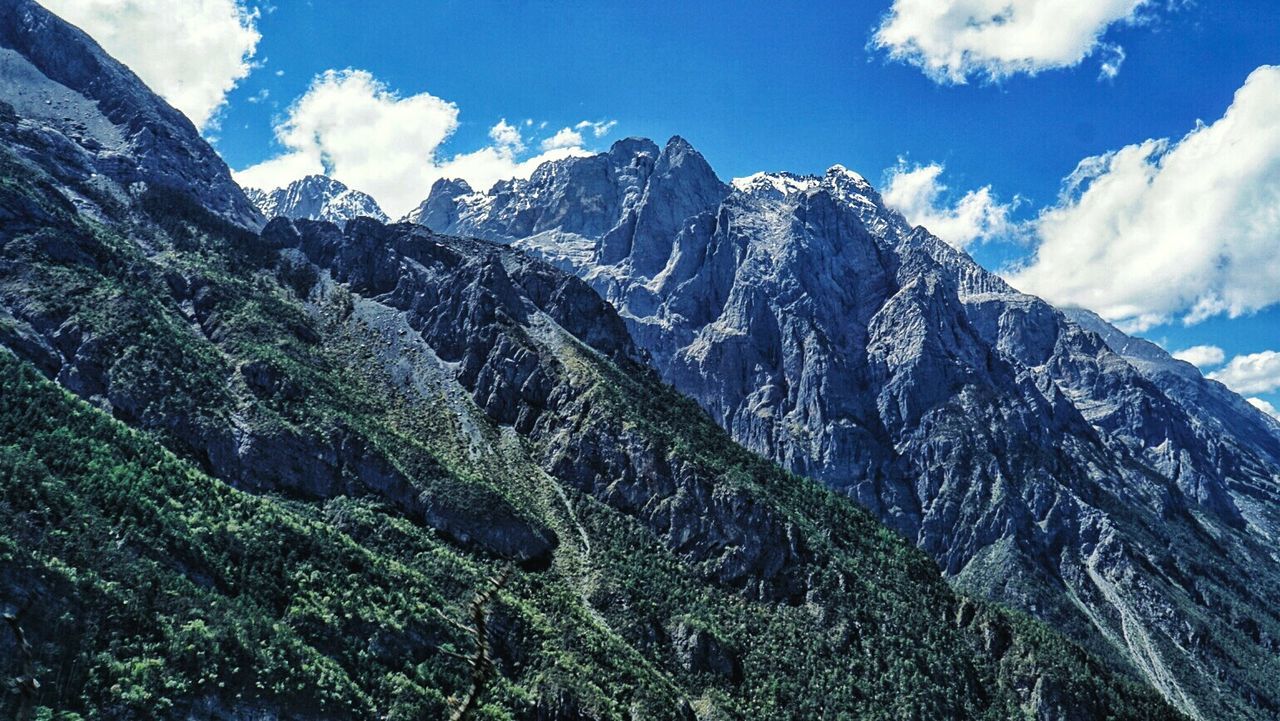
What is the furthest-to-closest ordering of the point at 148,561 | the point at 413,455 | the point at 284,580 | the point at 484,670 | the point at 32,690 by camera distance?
the point at 413,455 < the point at 284,580 < the point at 148,561 < the point at 484,670 < the point at 32,690

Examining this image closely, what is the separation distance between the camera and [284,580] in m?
118

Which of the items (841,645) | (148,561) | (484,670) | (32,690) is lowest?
(32,690)

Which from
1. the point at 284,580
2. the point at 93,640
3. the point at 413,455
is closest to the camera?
the point at 93,640

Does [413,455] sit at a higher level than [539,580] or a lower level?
higher

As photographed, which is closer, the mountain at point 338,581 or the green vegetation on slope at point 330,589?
the green vegetation on slope at point 330,589

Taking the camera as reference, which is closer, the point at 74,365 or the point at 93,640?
the point at 93,640

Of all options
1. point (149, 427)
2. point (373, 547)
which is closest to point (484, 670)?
point (373, 547)

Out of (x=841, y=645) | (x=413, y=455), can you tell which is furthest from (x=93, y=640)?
(x=841, y=645)

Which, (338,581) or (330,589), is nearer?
(330,589)

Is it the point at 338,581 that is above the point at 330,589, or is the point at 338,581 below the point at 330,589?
above

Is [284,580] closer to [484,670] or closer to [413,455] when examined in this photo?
[413,455]

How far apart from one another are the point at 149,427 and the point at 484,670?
171m

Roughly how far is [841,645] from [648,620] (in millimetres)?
40972

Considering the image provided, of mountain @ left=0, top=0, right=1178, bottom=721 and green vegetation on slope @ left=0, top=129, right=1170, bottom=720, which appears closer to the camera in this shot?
green vegetation on slope @ left=0, top=129, right=1170, bottom=720
